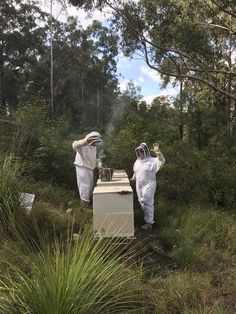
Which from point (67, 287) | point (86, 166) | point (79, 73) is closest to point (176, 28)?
point (86, 166)

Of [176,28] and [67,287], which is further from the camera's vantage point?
[176,28]

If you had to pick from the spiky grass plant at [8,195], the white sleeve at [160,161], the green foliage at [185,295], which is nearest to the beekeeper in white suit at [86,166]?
the white sleeve at [160,161]

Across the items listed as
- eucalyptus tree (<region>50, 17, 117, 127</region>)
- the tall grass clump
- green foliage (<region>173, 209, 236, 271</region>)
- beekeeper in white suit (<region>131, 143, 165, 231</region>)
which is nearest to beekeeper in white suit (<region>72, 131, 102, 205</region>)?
beekeeper in white suit (<region>131, 143, 165, 231</region>)

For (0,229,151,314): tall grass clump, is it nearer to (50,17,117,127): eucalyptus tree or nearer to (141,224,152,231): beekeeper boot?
(141,224,152,231): beekeeper boot

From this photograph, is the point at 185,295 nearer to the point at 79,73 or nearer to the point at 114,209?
the point at 114,209

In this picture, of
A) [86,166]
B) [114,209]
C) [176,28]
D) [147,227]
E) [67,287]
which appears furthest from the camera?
[176,28]

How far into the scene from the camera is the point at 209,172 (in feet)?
43.1

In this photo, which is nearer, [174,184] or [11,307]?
[11,307]

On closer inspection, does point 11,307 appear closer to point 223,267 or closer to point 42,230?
point 42,230

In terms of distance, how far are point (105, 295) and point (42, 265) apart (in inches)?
23.5

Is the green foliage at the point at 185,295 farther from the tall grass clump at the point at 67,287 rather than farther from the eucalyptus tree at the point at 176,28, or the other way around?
the eucalyptus tree at the point at 176,28

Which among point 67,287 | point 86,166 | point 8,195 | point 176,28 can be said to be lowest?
point 67,287

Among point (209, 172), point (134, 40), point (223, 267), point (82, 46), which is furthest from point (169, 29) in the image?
point (82, 46)

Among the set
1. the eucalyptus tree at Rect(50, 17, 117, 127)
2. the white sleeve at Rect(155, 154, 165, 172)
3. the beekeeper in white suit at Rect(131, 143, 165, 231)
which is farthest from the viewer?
the eucalyptus tree at Rect(50, 17, 117, 127)
